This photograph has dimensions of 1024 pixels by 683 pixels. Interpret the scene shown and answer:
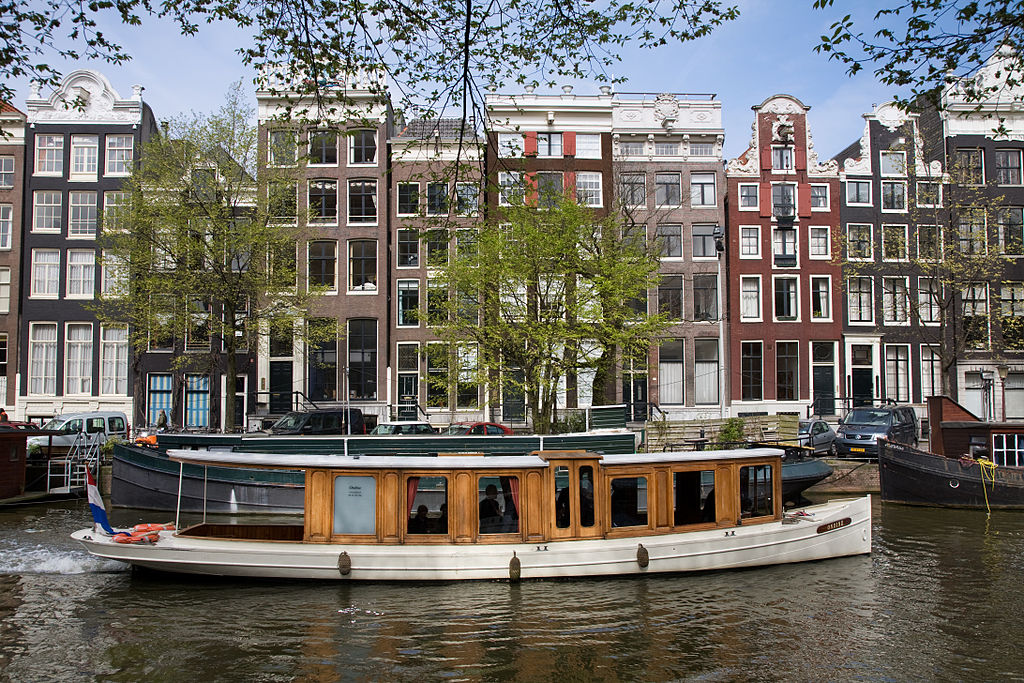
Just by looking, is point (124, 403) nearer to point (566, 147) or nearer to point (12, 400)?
point (12, 400)

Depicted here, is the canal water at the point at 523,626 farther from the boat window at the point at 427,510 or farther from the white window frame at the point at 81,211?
the white window frame at the point at 81,211

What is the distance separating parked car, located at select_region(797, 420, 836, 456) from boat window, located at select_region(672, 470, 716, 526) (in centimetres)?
1486

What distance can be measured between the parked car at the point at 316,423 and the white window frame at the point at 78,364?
14.1 m

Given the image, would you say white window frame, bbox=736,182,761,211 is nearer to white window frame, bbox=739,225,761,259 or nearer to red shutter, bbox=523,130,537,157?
white window frame, bbox=739,225,761,259

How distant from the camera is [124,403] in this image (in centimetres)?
3884

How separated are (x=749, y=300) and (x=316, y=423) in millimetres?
23652

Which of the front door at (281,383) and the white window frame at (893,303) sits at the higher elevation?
the white window frame at (893,303)

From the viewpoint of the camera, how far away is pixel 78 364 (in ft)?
130

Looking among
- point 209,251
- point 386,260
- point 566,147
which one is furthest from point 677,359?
point 209,251

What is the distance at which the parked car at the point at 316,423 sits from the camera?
98.5 feet

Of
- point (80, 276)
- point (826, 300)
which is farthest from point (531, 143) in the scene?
point (80, 276)

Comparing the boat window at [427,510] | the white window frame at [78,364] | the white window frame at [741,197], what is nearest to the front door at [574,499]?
the boat window at [427,510]

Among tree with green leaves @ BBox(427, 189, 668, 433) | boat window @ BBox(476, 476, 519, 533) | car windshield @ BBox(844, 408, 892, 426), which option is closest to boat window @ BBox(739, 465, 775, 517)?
boat window @ BBox(476, 476, 519, 533)

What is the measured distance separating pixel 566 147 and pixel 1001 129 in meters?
32.0
